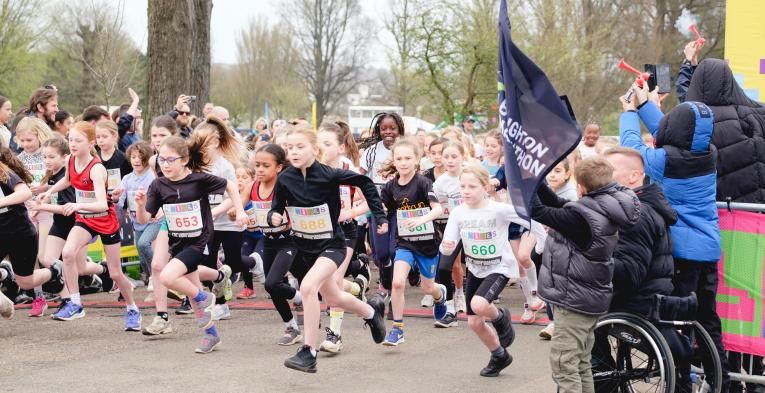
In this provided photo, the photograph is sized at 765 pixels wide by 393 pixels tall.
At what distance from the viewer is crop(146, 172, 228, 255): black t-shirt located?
8328mm

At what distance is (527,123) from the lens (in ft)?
16.3

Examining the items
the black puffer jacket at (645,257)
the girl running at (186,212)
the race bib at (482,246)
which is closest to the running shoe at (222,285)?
the girl running at (186,212)

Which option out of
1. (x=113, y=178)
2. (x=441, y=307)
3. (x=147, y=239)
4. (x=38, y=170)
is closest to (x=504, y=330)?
(x=441, y=307)

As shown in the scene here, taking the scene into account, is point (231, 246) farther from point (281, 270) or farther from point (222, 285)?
point (281, 270)

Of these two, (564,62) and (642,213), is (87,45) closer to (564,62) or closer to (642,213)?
(564,62)

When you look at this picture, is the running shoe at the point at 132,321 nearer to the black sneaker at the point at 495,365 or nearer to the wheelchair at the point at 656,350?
the black sneaker at the point at 495,365

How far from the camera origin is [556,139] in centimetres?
488

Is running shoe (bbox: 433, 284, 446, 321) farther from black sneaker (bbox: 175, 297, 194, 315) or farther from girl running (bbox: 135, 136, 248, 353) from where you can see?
black sneaker (bbox: 175, 297, 194, 315)

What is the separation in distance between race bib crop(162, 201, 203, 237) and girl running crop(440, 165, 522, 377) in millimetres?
2130

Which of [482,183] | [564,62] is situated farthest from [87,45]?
[482,183]

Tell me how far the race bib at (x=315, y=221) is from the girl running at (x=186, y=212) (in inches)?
27.6

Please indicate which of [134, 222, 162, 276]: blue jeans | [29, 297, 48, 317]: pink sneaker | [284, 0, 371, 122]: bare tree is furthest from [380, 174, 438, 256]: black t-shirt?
[284, 0, 371, 122]: bare tree

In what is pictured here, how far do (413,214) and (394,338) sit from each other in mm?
1327

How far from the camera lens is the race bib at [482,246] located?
24.6 feet
